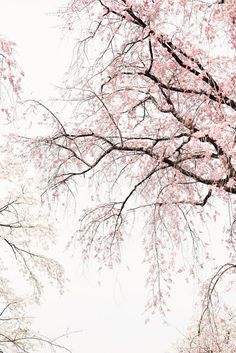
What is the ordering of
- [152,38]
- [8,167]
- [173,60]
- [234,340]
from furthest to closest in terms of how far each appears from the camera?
[234,340]
[8,167]
[173,60]
[152,38]

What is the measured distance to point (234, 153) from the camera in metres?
A: 6.29

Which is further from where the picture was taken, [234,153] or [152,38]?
[152,38]

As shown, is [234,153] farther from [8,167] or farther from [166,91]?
[8,167]

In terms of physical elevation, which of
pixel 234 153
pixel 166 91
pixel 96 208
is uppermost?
pixel 166 91

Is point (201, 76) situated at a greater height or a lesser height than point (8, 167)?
lesser

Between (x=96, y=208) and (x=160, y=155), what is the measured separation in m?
1.54

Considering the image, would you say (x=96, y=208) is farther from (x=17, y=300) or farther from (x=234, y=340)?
(x=234, y=340)

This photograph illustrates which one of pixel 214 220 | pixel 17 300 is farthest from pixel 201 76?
pixel 17 300

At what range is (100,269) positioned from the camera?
9.05 meters

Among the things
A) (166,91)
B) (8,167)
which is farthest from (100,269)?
(8,167)

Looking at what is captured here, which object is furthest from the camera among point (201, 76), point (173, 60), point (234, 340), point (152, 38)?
point (234, 340)

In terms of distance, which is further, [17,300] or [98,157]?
[17,300]

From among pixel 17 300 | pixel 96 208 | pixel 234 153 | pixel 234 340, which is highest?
pixel 234 340

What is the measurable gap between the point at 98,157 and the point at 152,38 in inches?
77.4
